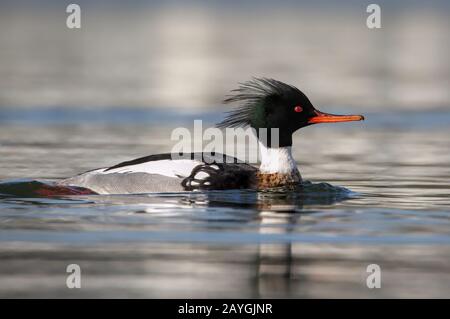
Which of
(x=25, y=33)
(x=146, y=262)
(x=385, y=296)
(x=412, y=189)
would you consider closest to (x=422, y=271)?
(x=385, y=296)

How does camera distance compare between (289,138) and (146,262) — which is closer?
(146,262)

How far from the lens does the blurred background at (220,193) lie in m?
9.86

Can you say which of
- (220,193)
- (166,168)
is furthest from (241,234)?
(166,168)

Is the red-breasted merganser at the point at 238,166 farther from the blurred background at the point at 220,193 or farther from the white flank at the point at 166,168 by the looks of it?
the blurred background at the point at 220,193

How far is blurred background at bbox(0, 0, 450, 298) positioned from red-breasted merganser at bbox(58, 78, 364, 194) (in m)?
0.25

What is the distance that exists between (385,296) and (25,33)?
29.9 meters

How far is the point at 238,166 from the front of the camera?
1387cm

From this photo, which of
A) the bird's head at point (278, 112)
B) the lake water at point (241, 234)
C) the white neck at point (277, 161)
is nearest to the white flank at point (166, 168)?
the lake water at point (241, 234)

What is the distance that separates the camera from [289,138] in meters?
14.1

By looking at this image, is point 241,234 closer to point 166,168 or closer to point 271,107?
point 166,168

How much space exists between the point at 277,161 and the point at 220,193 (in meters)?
0.91

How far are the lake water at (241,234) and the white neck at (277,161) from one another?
0.34 metres

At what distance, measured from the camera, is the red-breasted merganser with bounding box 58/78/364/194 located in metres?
13.6
